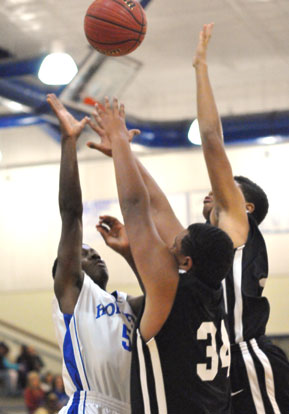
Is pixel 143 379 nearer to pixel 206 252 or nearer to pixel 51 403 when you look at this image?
pixel 206 252

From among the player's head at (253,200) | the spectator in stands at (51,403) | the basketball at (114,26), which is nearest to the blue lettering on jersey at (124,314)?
the player's head at (253,200)

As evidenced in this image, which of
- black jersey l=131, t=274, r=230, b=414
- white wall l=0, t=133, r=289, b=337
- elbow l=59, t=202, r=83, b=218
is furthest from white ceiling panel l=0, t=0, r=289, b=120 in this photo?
black jersey l=131, t=274, r=230, b=414

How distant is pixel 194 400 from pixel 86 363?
82 cm

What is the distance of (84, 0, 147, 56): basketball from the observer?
14.0 ft

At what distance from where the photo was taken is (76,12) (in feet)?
32.8

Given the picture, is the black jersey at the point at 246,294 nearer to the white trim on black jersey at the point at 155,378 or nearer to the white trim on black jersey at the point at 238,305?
the white trim on black jersey at the point at 238,305

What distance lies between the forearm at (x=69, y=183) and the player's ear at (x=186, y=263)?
37.3 inches

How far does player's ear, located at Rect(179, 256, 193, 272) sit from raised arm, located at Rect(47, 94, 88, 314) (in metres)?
0.84

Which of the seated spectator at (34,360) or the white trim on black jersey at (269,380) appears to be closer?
the white trim on black jersey at (269,380)

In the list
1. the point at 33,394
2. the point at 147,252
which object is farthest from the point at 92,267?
the point at 33,394

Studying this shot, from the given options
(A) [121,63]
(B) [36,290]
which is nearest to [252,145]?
(A) [121,63]

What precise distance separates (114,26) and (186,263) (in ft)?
5.88

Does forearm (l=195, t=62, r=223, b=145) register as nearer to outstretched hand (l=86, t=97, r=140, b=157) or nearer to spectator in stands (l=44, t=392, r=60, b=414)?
outstretched hand (l=86, t=97, r=140, b=157)

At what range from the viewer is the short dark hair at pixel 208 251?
9.65 ft
